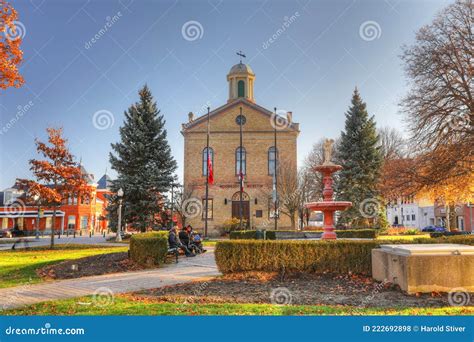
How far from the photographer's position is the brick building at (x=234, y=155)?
37.3 metres

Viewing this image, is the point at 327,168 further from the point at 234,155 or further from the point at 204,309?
the point at 234,155

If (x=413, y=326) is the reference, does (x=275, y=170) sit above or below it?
above

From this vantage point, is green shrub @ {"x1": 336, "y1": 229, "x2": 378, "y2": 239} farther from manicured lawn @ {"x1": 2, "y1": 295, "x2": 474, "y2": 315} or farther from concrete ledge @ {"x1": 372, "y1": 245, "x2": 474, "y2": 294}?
manicured lawn @ {"x1": 2, "y1": 295, "x2": 474, "y2": 315}

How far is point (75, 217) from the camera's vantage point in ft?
193

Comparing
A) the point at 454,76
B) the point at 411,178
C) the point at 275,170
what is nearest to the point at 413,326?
the point at 411,178

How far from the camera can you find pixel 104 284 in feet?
29.1

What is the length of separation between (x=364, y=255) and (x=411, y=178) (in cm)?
1143

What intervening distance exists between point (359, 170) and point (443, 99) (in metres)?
17.0

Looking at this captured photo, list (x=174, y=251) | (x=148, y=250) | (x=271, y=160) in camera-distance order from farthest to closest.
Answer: (x=271, y=160) → (x=174, y=251) → (x=148, y=250)

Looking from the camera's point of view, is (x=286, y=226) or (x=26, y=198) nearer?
(x=26, y=198)

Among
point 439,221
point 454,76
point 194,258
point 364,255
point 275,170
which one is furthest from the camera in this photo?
point 439,221

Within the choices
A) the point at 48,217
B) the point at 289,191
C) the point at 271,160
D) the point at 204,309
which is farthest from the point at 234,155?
the point at 48,217

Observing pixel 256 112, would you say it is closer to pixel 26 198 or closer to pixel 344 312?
pixel 26 198

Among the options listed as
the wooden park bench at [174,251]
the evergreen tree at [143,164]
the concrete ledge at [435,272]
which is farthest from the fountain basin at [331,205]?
the evergreen tree at [143,164]
